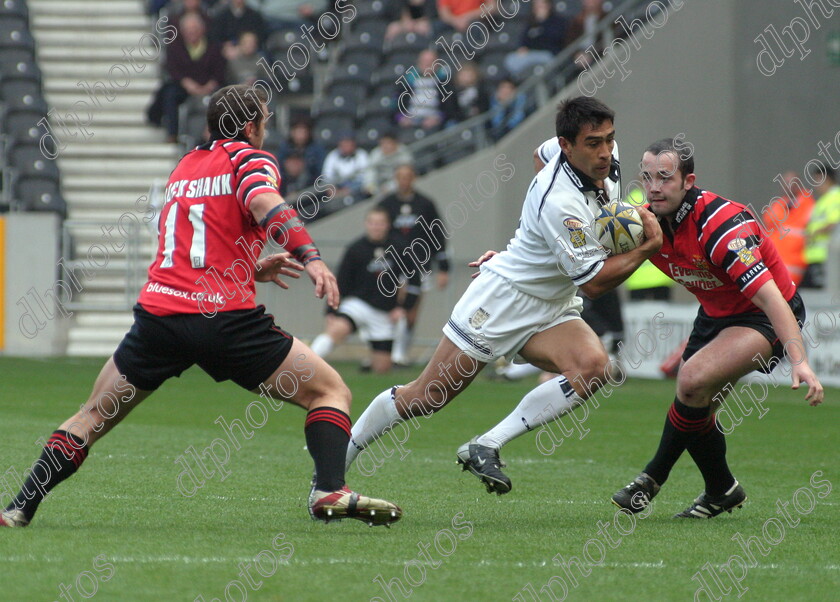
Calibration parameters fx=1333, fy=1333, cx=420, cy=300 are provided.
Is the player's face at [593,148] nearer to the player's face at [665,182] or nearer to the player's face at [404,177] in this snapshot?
the player's face at [665,182]

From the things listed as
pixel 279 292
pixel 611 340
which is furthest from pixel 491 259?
pixel 279 292

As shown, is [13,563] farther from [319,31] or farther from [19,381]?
[319,31]

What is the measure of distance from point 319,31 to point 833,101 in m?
7.89

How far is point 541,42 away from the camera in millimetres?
18031

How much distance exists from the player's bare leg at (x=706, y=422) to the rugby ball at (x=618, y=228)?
2.08 feet

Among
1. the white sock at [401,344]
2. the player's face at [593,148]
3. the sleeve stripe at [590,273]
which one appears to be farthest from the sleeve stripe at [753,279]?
the white sock at [401,344]

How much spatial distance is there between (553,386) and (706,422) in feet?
2.40

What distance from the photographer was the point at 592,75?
17.1 meters

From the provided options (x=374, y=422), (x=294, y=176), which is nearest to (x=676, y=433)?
(x=374, y=422)

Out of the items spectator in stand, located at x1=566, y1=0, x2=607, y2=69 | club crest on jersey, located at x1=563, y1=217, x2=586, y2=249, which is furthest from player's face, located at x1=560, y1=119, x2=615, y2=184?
spectator in stand, located at x1=566, y1=0, x2=607, y2=69

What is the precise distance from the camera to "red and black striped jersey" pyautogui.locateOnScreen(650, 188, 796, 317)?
5891 millimetres

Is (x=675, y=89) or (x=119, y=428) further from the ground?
(x=675, y=89)

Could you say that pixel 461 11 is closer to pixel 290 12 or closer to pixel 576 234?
pixel 290 12

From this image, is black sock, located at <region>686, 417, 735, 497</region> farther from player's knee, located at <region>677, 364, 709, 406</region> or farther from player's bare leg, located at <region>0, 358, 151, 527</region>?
player's bare leg, located at <region>0, 358, 151, 527</region>
